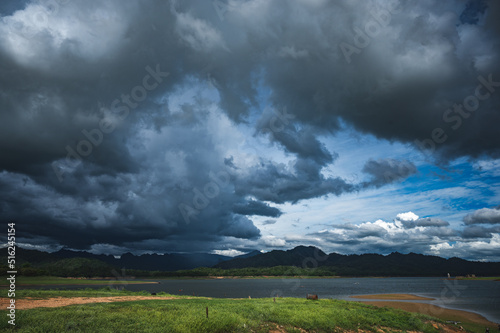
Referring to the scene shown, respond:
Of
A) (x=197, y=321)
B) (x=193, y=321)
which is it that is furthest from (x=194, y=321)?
(x=197, y=321)

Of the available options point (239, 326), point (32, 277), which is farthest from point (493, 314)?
point (32, 277)

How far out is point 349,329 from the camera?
34.0 m

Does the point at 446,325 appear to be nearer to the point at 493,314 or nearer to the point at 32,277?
the point at 493,314

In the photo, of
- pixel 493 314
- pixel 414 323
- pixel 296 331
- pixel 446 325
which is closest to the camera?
pixel 296 331

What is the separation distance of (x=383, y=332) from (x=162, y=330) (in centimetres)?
2735

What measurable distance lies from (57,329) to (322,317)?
27624mm

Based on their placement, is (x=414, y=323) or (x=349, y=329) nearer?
(x=349, y=329)

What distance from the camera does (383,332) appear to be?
35188mm

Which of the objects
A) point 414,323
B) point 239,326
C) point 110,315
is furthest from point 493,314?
point 110,315

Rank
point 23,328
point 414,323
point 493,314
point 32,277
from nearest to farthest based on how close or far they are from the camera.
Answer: point 23,328, point 414,323, point 493,314, point 32,277

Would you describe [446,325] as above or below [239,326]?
below

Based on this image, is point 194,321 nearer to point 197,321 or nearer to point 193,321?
point 193,321

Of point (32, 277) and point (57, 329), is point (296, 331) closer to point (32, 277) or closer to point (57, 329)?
point (57, 329)

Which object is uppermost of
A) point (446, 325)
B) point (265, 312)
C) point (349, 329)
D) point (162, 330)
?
point (162, 330)
